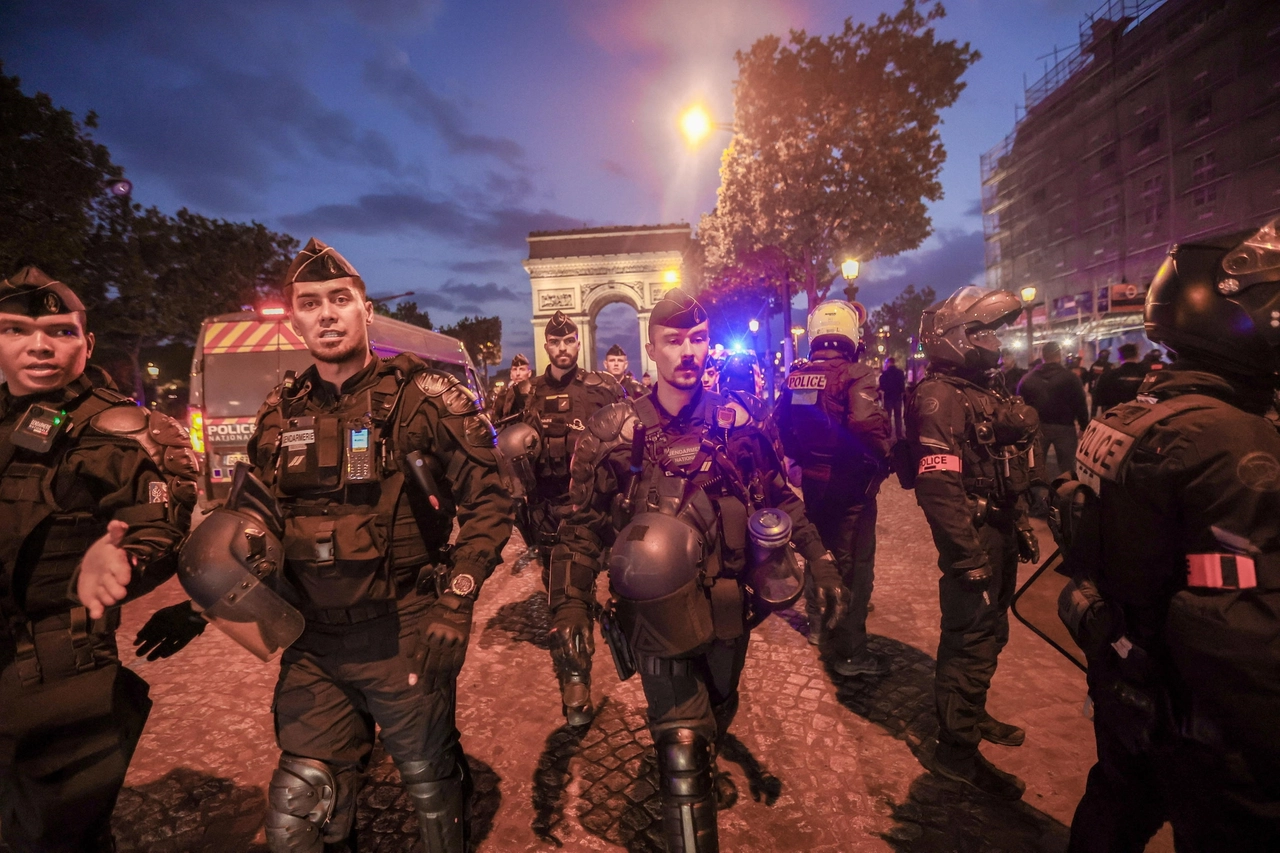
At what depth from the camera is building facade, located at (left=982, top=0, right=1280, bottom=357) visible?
23078mm

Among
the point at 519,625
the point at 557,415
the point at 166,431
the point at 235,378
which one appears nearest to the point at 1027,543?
the point at 557,415

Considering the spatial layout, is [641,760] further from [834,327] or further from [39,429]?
[834,327]

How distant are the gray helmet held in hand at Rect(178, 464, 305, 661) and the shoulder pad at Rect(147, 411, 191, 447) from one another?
0.63 metres

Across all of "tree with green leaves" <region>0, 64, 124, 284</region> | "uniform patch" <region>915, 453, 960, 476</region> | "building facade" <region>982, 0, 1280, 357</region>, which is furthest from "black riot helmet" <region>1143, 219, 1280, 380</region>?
"tree with green leaves" <region>0, 64, 124, 284</region>

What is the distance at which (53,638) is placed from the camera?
7.04 feet

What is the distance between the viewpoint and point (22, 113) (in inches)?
619

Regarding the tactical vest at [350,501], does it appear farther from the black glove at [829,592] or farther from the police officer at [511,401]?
the police officer at [511,401]

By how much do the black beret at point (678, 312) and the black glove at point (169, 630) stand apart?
225cm

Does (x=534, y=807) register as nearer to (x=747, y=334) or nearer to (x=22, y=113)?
(x=22, y=113)

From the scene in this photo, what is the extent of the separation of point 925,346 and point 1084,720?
7.98 feet

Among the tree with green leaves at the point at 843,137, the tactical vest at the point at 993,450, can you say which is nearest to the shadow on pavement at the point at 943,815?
the tactical vest at the point at 993,450

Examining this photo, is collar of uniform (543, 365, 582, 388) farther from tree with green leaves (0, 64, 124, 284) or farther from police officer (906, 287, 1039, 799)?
tree with green leaves (0, 64, 124, 284)

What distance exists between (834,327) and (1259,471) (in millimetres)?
3310

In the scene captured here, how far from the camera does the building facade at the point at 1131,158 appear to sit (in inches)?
909
